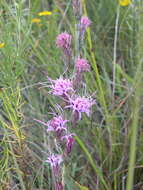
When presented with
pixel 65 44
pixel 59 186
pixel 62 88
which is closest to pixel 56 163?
pixel 59 186

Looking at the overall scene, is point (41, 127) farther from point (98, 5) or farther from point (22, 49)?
point (98, 5)

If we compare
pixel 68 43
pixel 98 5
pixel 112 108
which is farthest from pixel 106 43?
pixel 68 43

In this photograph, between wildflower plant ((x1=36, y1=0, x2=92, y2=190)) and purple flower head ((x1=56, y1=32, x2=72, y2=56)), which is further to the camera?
purple flower head ((x1=56, y1=32, x2=72, y2=56))

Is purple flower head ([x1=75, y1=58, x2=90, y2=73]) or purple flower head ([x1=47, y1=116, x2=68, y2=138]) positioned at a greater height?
purple flower head ([x1=75, y1=58, x2=90, y2=73])

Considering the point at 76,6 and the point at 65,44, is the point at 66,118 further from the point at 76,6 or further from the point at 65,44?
the point at 76,6

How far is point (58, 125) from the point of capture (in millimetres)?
727

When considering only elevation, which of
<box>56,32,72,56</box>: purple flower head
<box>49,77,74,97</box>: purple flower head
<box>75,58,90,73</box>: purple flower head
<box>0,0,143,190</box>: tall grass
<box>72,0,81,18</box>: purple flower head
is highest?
<box>72,0,81,18</box>: purple flower head

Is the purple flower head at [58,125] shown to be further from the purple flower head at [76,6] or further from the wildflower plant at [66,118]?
the purple flower head at [76,6]

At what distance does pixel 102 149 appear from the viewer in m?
1.12

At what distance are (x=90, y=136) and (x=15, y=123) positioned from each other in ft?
1.14

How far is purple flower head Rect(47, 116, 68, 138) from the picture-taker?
0.72 metres

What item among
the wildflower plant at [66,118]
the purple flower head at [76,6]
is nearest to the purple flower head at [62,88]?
the wildflower plant at [66,118]

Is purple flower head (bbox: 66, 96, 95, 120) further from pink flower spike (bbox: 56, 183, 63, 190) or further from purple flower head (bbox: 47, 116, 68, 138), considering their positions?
pink flower spike (bbox: 56, 183, 63, 190)

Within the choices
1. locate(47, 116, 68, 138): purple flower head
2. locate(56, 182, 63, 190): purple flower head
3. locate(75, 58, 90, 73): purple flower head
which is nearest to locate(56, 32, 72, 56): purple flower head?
locate(75, 58, 90, 73): purple flower head
